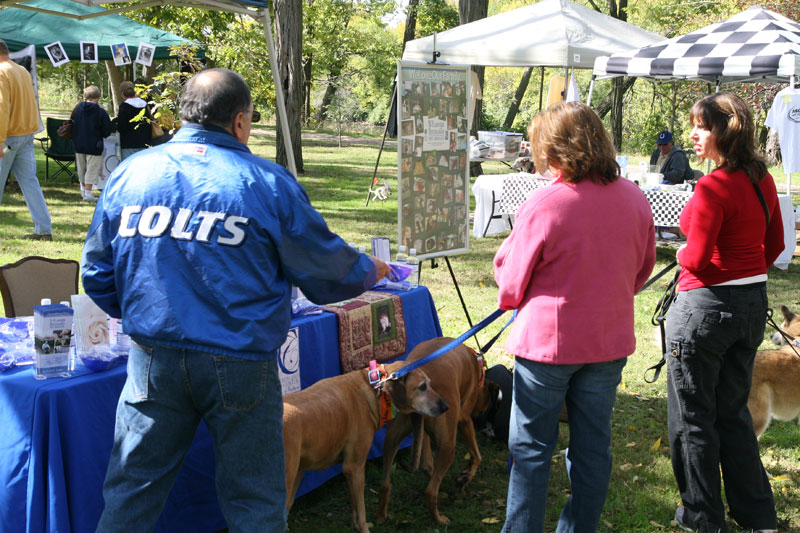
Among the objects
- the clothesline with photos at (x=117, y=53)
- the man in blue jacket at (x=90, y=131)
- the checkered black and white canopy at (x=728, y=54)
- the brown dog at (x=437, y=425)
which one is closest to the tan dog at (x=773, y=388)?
the brown dog at (x=437, y=425)

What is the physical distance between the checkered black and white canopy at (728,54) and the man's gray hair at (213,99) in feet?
23.2

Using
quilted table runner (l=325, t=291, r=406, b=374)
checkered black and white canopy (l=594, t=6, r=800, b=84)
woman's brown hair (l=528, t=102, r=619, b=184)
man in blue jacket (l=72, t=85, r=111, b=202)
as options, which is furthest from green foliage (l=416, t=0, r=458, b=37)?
woman's brown hair (l=528, t=102, r=619, b=184)

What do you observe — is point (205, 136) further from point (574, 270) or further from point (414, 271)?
point (414, 271)

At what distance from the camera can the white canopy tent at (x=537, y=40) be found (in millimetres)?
10211

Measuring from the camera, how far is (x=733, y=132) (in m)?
2.88

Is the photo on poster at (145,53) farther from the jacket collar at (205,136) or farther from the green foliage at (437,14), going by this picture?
the green foliage at (437,14)

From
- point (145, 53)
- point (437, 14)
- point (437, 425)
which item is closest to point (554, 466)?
point (437, 425)

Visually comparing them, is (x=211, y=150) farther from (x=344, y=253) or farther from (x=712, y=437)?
(x=712, y=437)

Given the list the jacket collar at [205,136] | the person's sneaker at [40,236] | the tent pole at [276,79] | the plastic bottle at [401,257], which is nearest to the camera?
the jacket collar at [205,136]

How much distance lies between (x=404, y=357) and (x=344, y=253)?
1.77m

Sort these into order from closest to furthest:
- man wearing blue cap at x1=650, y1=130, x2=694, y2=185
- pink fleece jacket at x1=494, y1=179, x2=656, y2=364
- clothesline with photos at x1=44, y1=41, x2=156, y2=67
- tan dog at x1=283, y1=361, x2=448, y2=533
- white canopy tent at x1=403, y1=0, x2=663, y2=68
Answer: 1. pink fleece jacket at x1=494, y1=179, x2=656, y2=364
2. tan dog at x1=283, y1=361, x2=448, y2=533
3. man wearing blue cap at x1=650, y1=130, x2=694, y2=185
4. white canopy tent at x1=403, y1=0, x2=663, y2=68
5. clothesline with photos at x1=44, y1=41, x2=156, y2=67

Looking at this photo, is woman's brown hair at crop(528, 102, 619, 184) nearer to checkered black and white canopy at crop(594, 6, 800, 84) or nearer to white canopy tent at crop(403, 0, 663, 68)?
checkered black and white canopy at crop(594, 6, 800, 84)

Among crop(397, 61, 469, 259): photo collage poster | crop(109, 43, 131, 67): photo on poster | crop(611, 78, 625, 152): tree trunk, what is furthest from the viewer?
crop(611, 78, 625, 152): tree trunk

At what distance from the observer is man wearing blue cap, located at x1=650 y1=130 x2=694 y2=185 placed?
30.7 ft
